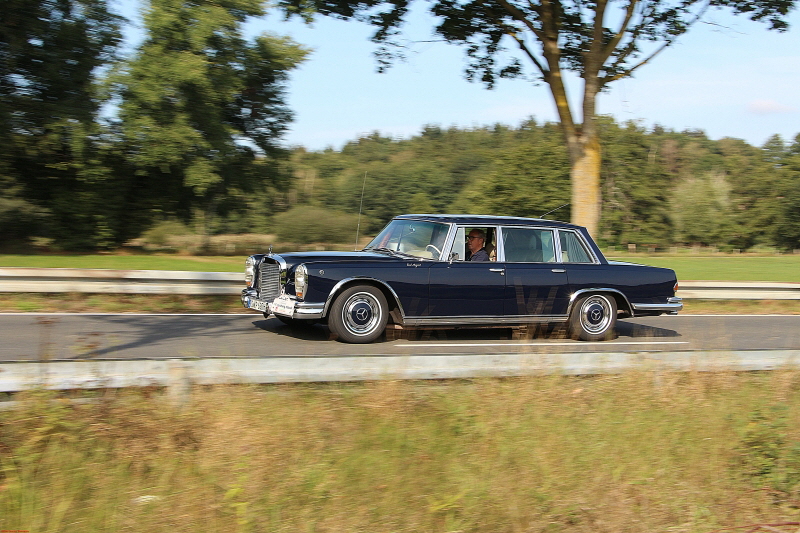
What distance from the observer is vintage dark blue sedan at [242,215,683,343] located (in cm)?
916

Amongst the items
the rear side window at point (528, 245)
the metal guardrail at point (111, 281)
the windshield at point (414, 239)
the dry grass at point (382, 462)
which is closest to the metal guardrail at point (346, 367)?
the dry grass at point (382, 462)

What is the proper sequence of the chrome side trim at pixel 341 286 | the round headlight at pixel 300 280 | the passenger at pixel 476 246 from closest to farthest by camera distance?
the round headlight at pixel 300 280, the chrome side trim at pixel 341 286, the passenger at pixel 476 246

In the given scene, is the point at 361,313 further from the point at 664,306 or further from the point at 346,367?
the point at 664,306

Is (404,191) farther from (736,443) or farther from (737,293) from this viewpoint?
(736,443)

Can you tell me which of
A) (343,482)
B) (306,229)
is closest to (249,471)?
(343,482)

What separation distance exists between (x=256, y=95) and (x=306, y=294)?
19.8m

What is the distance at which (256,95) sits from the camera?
2720 centimetres

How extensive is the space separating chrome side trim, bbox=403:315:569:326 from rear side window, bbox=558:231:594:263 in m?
0.87

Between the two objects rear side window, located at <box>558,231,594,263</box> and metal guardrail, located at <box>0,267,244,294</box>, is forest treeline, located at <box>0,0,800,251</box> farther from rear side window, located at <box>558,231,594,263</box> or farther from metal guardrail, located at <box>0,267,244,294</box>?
rear side window, located at <box>558,231,594,263</box>

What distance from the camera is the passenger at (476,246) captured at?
33.0 ft

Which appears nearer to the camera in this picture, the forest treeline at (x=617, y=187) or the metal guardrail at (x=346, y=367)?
the metal guardrail at (x=346, y=367)

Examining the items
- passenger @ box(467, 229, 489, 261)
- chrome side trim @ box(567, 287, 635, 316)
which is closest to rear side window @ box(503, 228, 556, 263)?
passenger @ box(467, 229, 489, 261)

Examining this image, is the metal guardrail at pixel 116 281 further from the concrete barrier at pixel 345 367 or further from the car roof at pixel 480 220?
the concrete barrier at pixel 345 367

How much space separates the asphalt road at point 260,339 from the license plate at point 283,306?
0.40m
